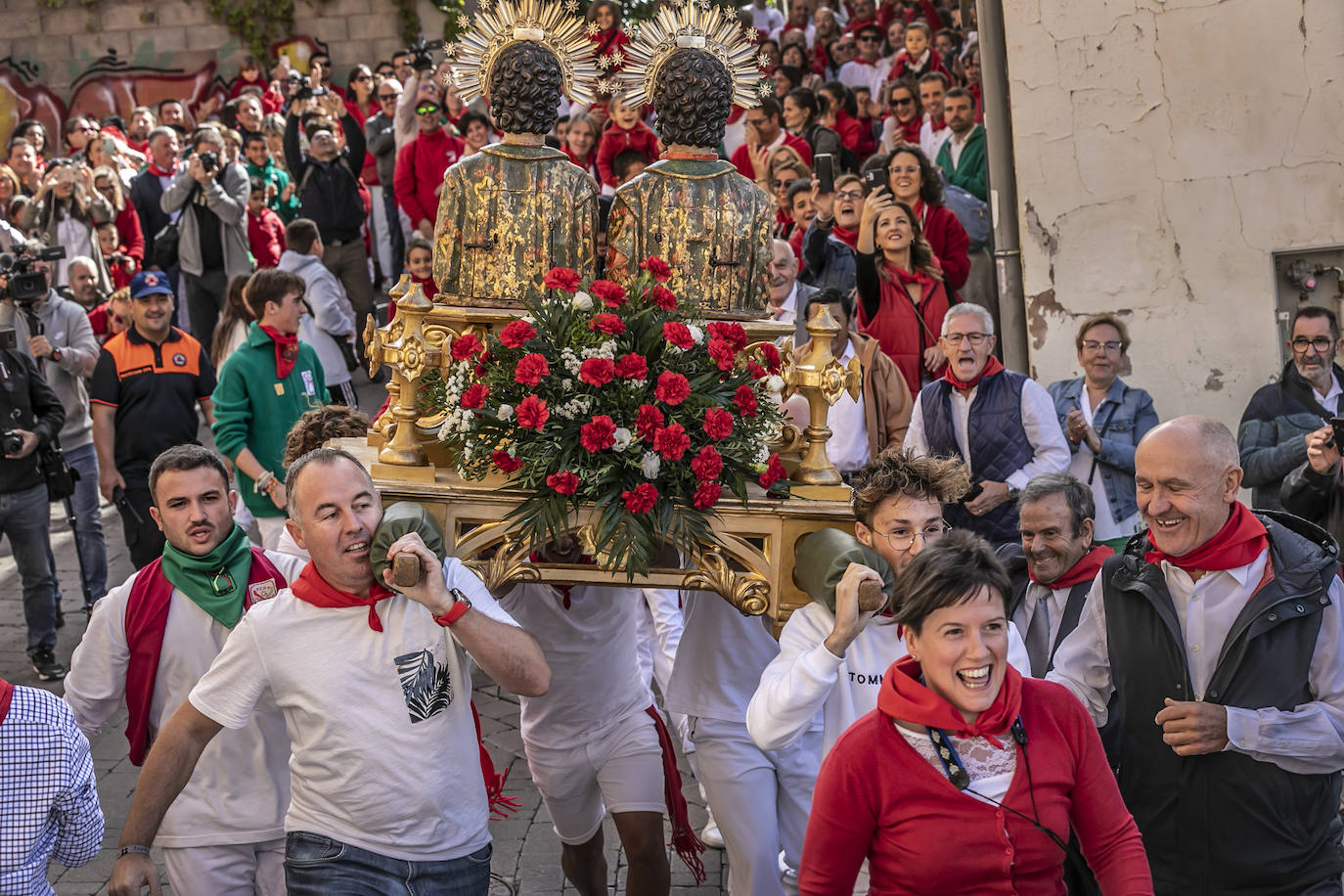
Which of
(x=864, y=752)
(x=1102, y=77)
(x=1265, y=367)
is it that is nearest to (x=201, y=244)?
(x=1102, y=77)

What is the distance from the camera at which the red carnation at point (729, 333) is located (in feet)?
14.4

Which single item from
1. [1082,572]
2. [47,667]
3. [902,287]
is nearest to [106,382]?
[47,667]

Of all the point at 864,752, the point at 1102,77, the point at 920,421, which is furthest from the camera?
the point at 1102,77

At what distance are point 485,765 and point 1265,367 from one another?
5209 mm

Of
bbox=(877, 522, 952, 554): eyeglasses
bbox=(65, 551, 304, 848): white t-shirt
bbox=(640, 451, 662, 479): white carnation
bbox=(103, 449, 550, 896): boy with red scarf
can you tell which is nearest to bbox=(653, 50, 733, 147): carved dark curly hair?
bbox=(640, 451, 662, 479): white carnation

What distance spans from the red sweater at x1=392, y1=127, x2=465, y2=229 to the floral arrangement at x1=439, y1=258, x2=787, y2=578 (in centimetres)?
850

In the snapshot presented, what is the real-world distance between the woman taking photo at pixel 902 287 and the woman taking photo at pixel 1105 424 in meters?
0.95

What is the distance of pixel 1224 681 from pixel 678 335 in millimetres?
1749

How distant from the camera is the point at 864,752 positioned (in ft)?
10.5

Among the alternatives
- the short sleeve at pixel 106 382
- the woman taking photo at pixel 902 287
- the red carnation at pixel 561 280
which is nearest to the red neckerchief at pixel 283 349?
the short sleeve at pixel 106 382

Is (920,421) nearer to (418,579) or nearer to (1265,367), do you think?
(1265,367)

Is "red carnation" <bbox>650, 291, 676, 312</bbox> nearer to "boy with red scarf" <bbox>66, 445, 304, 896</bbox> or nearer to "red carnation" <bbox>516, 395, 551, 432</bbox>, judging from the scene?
"red carnation" <bbox>516, 395, 551, 432</bbox>

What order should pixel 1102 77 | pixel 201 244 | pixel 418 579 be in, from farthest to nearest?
pixel 201 244, pixel 1102 77, pixel 418 579

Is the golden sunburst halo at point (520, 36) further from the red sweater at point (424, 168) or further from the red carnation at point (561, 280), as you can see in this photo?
the red sweater at point (424, 168)
